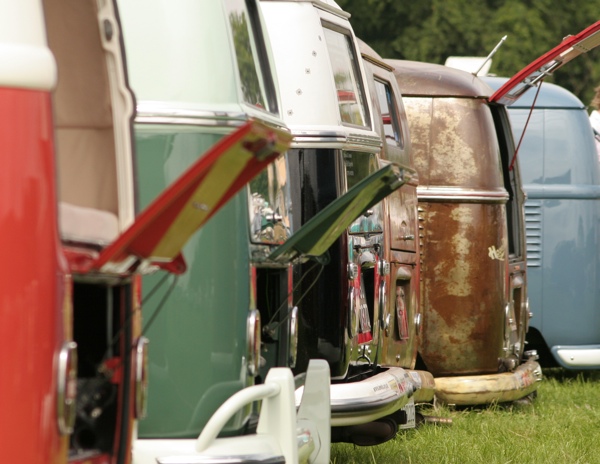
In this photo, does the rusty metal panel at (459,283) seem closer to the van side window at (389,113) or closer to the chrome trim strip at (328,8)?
the van side window at (389,113)

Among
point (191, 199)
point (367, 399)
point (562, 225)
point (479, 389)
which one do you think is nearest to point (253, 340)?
point (191, 199)

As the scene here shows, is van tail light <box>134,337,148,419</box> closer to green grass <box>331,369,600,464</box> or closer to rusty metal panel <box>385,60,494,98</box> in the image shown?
green grass <box>331,369,600,464</box>

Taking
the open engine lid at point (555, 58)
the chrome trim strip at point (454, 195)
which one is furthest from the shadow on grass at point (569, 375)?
the open engine lid at point (555, 58)

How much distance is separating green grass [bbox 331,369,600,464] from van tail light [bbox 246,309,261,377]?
2.38 m

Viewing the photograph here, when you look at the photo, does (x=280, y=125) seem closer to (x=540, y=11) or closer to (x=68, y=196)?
(x=68, y=196)

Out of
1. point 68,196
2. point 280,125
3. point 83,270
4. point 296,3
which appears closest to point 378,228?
point 296,3

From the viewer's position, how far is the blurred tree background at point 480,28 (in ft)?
70.4

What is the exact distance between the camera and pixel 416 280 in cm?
693

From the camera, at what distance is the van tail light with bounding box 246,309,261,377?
12.2ft

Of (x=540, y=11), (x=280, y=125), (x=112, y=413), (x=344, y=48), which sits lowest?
(x=112, y=413)

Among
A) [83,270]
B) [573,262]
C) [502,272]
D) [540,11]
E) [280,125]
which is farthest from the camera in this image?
[540,11]

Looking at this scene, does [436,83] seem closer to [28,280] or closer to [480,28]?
[28,280]

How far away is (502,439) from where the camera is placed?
22.4 feet

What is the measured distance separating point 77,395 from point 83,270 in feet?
1.19
